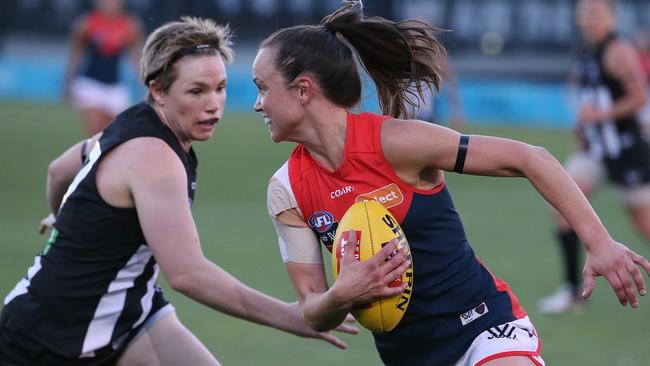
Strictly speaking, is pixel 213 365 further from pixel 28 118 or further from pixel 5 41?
pixel 5 41

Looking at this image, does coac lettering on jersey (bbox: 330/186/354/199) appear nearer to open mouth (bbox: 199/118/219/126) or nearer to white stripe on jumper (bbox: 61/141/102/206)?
open mouth (bbox: 199/118/219/126)

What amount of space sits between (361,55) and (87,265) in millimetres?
1302

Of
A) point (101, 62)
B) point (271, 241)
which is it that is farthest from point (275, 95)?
point (101, 62)

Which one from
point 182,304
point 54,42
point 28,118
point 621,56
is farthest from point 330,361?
point 54,42

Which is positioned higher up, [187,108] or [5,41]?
[187,108]

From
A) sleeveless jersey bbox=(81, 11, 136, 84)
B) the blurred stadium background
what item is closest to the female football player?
the blurred stadium background

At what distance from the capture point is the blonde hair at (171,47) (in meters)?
4.36

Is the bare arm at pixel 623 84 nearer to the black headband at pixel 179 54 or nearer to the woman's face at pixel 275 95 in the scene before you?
the black headband at pixel 179 54

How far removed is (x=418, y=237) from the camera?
13.2 ft

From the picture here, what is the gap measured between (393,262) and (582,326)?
4.25 m

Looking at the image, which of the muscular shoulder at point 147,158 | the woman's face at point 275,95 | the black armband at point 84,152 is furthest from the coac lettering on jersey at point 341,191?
the black armband at point 84,152

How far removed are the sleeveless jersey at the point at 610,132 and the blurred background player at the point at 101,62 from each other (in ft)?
20.3

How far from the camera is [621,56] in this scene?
8.61 meters

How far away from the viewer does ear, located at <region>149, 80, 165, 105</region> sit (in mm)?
4418
